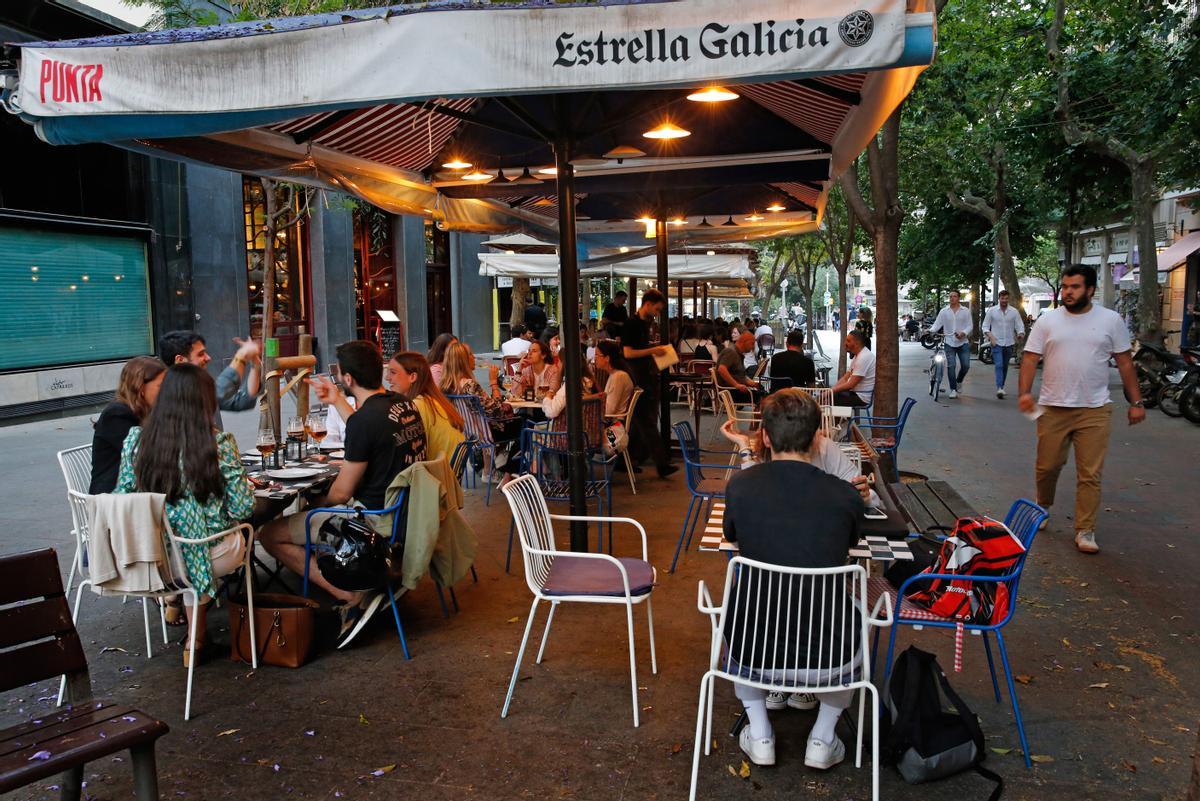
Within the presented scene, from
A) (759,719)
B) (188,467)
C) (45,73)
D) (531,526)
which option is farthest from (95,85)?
(759,719)

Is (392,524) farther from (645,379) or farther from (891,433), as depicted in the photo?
(891,433)

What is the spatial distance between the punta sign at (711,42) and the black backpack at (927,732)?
2.36 metres

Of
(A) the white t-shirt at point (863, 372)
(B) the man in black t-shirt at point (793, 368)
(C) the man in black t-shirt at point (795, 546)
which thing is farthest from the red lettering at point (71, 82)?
(B) the man in black t-shirt at point (793, 368)

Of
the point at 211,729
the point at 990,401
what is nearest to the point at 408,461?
the point at 211,729

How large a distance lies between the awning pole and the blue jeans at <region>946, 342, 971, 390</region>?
1319cm

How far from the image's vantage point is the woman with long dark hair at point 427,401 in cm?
556

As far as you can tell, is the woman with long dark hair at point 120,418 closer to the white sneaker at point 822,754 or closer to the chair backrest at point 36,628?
the chair backrest at point 36,628

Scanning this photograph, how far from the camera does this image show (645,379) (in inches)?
363

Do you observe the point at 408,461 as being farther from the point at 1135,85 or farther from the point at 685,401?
the point at 1135,85

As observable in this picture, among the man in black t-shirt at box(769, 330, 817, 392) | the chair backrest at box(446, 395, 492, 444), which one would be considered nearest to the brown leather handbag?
the chair backrest at box(446, 395, 492, 444)

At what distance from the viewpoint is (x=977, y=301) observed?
1412 inches

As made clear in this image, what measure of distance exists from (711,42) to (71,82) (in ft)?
8.63

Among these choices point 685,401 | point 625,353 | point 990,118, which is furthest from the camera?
point 990,118

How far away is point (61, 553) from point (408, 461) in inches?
130
